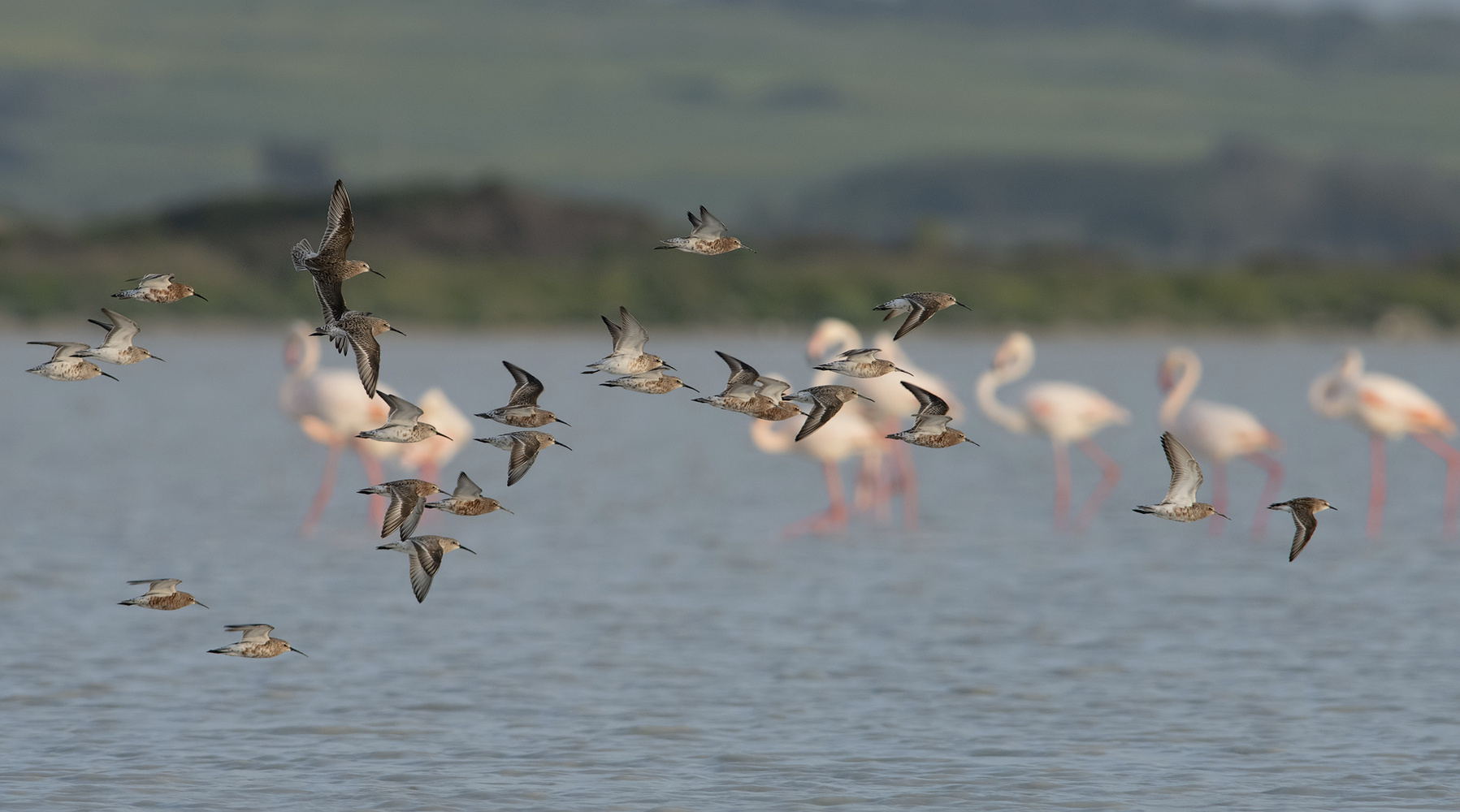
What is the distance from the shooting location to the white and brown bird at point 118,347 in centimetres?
987

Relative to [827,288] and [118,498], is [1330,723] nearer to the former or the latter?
[118,498]

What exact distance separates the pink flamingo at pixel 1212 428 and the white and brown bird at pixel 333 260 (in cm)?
1631

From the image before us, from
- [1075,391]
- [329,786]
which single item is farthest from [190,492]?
[329,786]

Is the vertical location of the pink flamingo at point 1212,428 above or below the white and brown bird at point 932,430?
below

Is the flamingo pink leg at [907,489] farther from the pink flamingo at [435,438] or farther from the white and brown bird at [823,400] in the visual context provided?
the white and brown bird at [823,400]

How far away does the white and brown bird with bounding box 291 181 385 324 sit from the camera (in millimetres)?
8906

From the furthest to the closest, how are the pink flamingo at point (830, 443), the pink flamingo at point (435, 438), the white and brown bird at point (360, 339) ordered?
the pink flamingo at point (830, 443), the pink flamingo at point (435, 438), the white and brown bird at point (360, 339)

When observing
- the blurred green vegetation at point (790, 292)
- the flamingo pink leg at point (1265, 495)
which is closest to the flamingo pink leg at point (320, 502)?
the flamingo pink leg at point (1265, 495)

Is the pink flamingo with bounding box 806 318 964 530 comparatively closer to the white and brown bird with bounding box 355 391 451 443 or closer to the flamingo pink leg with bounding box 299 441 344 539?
the flamingo pink leg with bounding box 299 441 344 539

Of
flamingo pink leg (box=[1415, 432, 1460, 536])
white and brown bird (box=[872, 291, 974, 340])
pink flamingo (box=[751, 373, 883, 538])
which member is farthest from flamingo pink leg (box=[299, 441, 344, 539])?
white and brown bird (box=[872, 291, 974, 340])

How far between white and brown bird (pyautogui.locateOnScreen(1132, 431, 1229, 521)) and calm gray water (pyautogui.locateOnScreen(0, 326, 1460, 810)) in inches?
78.0

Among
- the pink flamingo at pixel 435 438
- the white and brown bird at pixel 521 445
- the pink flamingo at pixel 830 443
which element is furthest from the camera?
the pink flamingo at pixel 830 443

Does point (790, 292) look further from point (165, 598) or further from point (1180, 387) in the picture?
point (165, 598)

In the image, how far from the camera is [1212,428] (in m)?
24.0
